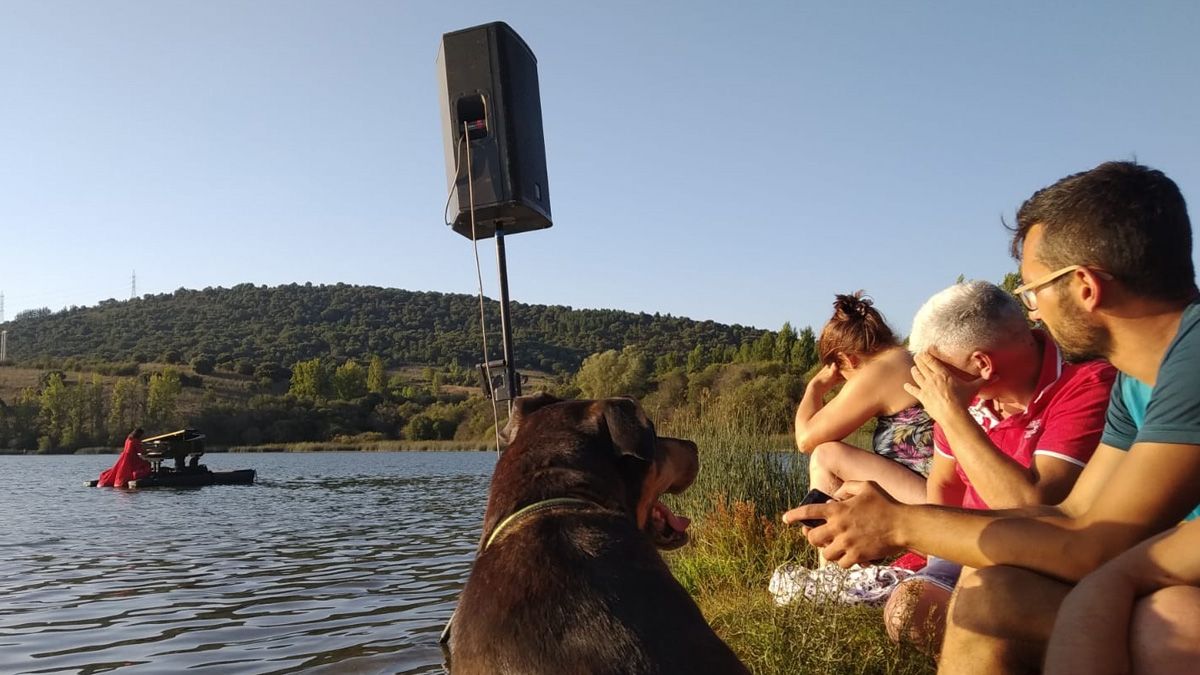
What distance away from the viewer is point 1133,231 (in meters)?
2.17

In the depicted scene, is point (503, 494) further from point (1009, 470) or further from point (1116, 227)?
point (1116, 227)

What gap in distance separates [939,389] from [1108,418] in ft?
1.76

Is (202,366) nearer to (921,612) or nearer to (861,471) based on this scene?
(861,471)

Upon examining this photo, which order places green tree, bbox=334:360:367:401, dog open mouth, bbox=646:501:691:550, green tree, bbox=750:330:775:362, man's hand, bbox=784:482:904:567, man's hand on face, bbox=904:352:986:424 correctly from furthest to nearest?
green tree, bbox=334:360:367:401 < green tree, bbox=750:330:775:362 < dog open mouth, bbox=646:501:691:550 < man's hand on face, bbox=904:352:986:424 < man's hand, bbox=784:482:904:567

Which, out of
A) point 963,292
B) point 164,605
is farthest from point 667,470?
point 164,605

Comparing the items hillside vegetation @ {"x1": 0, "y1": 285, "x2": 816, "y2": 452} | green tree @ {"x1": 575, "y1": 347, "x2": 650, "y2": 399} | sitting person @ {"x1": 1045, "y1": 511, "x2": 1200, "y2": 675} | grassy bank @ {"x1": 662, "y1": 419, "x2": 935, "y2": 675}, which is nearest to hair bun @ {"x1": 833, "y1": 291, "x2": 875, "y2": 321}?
grassy bank @ {"x1": 662, "y1": 419, "x2": 935, "y2": 675}

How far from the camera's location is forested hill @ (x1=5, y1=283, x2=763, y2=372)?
96.4 m

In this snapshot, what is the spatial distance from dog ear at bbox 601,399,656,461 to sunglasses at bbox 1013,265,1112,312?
45.6 inches

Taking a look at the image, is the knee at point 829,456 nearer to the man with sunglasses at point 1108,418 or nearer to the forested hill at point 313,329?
the man with sunglasses at point 1108,418

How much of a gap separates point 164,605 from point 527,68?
585cm

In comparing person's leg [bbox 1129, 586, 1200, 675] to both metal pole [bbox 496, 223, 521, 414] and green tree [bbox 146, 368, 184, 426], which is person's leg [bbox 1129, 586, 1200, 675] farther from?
green tree [bbox 146, 368, 184, 426]

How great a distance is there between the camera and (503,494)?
105 inches

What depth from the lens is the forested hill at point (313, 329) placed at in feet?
316

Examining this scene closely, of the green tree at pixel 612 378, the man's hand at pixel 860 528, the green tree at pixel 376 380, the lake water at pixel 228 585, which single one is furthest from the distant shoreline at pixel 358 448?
the man's hand at pixel 860 528
